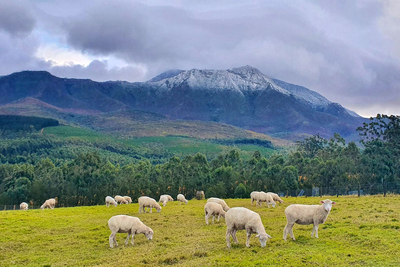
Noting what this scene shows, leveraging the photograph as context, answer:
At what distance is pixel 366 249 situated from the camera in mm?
17484

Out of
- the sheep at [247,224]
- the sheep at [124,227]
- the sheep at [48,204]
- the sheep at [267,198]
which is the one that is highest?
the sheep at [247,224]

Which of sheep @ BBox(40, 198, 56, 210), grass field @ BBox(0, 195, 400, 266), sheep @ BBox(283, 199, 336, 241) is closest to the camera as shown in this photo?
grass field @ BBox(0, 195, 400, 266)

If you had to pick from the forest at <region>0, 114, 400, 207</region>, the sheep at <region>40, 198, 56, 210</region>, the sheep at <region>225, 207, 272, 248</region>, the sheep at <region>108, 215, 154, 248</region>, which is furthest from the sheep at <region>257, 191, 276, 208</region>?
the sheep at <region>40, 198, 56, 210</region>

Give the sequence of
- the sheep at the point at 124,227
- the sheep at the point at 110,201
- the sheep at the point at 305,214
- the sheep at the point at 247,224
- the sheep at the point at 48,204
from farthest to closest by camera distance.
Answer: the sheep at the point at 48,204 < the sheep at the point at 110,201 < the sheep at the point at 124,227 < the sheep at the point at 305,214 < the sheep at the point at 247,224

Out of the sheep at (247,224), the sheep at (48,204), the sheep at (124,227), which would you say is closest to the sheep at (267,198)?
the sheep at (124,227)

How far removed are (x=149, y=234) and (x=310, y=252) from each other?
432 inches

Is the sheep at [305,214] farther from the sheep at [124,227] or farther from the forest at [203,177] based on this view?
the forest at [203,177]

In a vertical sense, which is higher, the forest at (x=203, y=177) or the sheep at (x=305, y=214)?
the sheep at (x=305, y=214)

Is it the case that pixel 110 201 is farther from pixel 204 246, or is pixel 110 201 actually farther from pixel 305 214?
pixel 305 214

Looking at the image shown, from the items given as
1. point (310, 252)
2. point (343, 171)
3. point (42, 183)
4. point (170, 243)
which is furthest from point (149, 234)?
point (42, 183)

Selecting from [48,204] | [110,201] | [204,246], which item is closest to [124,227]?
[204,246]

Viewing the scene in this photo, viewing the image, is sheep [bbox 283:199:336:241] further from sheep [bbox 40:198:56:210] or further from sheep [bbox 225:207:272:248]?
sheep [bbox 40:198:56:210]

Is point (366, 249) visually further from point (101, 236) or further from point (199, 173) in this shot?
point (199, 173)

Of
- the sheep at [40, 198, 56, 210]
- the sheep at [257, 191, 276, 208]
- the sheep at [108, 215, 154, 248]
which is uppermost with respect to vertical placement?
the sheep at [108, 215, 154, 248]
